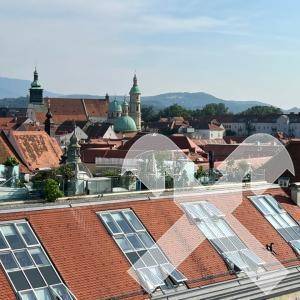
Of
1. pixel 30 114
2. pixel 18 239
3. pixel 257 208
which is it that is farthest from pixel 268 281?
pixel 30 114

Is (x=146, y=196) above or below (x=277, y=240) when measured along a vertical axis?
above

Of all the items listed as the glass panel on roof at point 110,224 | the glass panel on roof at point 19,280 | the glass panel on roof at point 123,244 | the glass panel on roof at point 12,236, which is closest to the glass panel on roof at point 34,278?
the glass panel on roof at point 19,280

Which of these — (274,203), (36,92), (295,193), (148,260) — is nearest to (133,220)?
(148,260)

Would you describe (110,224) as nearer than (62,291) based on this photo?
No

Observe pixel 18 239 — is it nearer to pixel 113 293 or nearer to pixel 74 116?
pixel 113 293

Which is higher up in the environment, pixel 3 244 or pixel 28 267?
pixel 3 244

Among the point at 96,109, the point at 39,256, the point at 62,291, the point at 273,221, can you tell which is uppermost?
the point at 39,256

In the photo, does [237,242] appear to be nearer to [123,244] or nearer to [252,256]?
[252,256]
